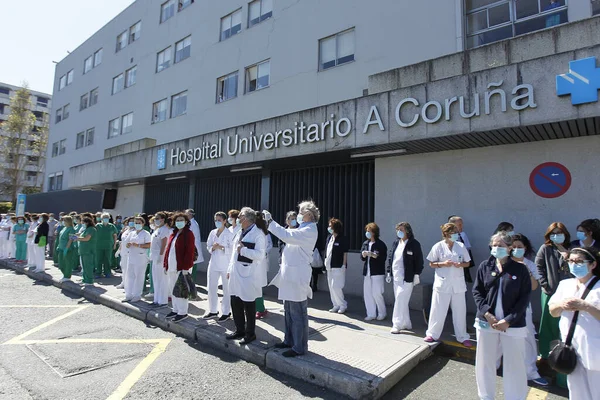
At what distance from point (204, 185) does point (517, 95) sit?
10.5 meters

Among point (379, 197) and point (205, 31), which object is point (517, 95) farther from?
point (205, 31)

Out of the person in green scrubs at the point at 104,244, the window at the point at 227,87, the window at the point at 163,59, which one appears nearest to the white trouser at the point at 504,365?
the person in green scrubs at the point at 104,244

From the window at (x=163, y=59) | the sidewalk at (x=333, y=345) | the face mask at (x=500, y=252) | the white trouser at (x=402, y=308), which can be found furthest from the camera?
the window at (x=163, y=59)

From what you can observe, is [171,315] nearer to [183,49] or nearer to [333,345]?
[333,345]

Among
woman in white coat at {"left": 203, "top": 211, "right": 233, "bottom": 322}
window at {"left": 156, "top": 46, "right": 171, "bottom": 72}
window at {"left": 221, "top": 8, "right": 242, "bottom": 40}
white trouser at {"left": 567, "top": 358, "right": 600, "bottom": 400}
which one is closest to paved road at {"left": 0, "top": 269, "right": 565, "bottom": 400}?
woman in white coat at {"left": 203, "top": 211, "right": 233, "bottom": 322}

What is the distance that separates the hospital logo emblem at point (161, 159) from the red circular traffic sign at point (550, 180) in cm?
1061

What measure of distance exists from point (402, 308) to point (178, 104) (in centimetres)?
1566

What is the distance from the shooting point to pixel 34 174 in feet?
186

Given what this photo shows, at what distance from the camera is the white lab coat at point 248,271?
5094 mm

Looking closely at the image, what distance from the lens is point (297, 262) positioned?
188 inches

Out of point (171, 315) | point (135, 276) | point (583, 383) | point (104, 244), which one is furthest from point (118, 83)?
point (583, 383)

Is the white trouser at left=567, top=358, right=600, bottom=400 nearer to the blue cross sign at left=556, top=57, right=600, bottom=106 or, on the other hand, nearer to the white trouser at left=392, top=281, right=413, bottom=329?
the white trouser at left=392, top=281, right=413, bottom=329

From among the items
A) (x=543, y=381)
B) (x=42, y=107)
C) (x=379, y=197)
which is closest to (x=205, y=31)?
(x=379, y=197)

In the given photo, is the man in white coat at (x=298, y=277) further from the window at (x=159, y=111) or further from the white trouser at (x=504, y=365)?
the window at (x=159, y=111)
